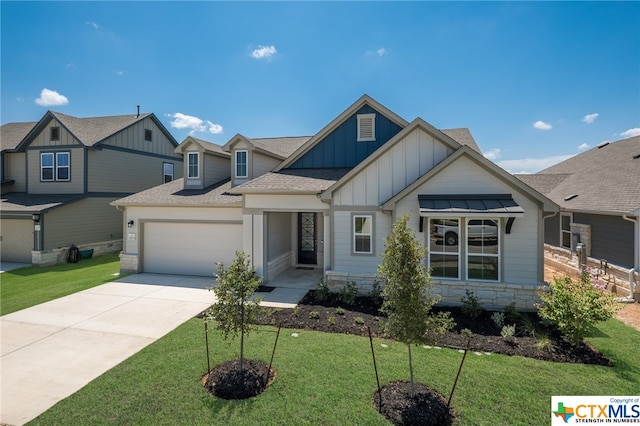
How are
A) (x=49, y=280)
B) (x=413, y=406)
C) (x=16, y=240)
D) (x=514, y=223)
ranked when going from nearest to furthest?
(x=413, y=406) < (x=514, y=223) < (x=49, y=280) < (x=16, y=240)

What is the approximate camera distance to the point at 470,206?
844 centimetres

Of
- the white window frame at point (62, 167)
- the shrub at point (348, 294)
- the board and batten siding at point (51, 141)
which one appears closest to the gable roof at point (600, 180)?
the shrub at point (348, 294)

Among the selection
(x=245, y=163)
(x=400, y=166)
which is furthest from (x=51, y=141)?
(x=400, y=166)

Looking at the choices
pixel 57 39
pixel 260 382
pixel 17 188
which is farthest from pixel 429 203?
pixel 17 188

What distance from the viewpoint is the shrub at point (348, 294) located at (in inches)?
364

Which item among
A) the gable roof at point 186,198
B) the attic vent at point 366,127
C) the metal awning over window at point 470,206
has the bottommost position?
the metal awning over window at point 470,206

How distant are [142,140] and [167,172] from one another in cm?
299

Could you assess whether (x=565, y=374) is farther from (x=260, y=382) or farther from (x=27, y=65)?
(x=27, y=65)

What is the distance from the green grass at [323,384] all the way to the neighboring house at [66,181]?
46.8 feet

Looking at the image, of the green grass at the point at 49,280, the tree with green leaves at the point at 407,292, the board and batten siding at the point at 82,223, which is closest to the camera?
the tree with green leaves at the point at 407,292

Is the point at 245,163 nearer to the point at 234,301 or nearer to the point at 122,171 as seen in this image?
the point at 234,301

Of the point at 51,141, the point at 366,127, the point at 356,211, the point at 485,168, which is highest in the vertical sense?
the point at 51,141

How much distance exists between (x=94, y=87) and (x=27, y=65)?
2586 mm

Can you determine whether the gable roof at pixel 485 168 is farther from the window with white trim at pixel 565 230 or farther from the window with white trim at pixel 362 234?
the window with white trim at pixel 565 230
